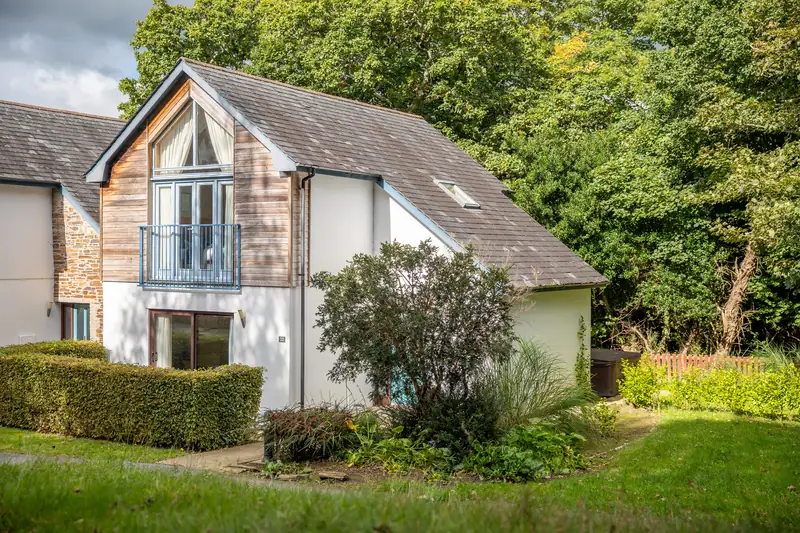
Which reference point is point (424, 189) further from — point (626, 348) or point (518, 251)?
point (626, 348)

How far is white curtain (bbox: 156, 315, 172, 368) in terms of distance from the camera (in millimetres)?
18391

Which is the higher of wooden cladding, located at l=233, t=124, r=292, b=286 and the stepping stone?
wooden cladding, located at l=233, t=124, r=292, b=286

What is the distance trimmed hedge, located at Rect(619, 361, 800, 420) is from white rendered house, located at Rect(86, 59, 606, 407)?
183 centimetres

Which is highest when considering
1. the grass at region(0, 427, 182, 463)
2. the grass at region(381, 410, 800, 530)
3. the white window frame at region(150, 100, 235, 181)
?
the white window frame at region(150, 100, 235, 181)

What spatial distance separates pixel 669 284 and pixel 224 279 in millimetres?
12353

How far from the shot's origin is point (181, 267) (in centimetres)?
1814

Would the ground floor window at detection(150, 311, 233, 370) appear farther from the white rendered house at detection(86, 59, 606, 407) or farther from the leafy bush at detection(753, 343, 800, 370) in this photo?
the leafy bush at detection(753, 343, 800, 370)

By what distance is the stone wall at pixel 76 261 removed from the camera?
21500mm

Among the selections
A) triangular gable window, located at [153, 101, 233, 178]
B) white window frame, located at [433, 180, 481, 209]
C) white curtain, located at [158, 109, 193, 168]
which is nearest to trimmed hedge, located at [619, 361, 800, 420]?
white window frame, located at [433, 180, 481, 209]

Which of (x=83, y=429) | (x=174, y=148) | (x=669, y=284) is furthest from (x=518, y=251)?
(x=83, y=429)

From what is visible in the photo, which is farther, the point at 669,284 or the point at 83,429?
the point at 669,284

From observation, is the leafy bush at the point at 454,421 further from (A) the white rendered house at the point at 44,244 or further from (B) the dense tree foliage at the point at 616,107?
(A) the white rendered house at the point at 44,244

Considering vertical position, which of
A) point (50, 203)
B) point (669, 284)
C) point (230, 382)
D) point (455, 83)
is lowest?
point (230, 382)

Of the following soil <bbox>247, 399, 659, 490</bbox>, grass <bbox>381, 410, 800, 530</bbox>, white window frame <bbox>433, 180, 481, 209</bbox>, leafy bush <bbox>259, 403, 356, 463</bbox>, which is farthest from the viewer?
white window frame <bbox>433, 180, 481, 209</bbox>
